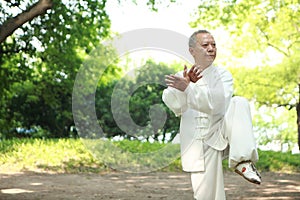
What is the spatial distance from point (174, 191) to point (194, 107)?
6.16 meters

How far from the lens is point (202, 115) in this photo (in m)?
3.55

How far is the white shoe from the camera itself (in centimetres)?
326

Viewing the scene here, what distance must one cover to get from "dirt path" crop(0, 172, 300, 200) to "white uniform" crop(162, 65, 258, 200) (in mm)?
4826

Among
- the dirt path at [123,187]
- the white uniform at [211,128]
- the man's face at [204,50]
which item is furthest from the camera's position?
the dirt path at [123,187]

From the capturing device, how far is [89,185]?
31.8ft

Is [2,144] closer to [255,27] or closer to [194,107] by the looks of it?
[255,27]

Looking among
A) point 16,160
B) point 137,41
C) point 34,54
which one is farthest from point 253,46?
point 137,41

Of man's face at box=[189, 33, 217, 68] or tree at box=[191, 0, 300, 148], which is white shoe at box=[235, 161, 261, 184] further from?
tree at box=[191, 0, 300, 148]

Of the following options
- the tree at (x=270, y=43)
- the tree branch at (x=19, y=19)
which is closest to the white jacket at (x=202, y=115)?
the tree branch at (x=19, y=19)

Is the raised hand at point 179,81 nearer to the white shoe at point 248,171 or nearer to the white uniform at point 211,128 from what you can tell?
the white uniform at point 211,128

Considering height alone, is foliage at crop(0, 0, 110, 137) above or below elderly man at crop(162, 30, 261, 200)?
above

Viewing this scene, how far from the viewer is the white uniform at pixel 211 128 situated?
3283 millimetres

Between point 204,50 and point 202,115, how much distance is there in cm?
46

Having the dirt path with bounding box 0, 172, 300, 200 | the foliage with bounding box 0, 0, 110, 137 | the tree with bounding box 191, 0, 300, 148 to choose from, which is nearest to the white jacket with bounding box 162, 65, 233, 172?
the dirt path with bounding box 0, 172, 300, 200
